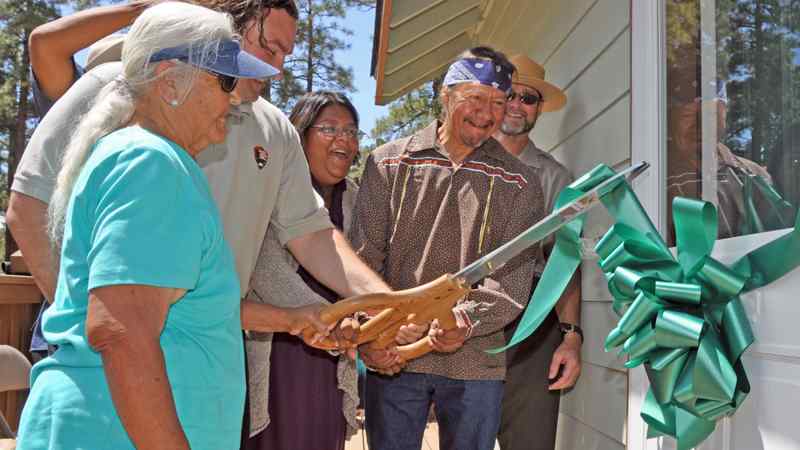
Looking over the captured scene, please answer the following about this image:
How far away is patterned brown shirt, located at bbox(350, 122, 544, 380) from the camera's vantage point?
9.21 feet

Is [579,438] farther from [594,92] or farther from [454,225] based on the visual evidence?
[594,92]

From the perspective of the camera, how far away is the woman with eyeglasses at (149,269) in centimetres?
122

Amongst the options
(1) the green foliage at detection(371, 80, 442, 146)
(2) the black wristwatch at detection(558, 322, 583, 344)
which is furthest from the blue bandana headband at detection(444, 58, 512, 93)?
(1) the green foliage at detection(371, 80, 442, 146)

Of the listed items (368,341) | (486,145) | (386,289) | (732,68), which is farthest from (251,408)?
(732,68)

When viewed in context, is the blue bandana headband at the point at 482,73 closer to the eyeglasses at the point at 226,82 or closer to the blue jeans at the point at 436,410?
the blue jeans at the point at 436,410

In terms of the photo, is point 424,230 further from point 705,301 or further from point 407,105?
point 407,105

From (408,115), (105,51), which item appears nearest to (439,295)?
(105,51)

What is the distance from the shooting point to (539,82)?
3.47m

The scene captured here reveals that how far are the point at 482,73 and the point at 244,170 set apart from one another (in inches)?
41.1

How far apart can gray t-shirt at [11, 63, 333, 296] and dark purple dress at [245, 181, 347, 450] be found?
59 centimetres

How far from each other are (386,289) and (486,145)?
0.87m

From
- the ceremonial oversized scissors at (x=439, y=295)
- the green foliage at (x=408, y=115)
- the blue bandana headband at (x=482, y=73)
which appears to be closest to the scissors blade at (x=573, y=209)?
the ceremonial oversized scissors at (x=439, y=295)

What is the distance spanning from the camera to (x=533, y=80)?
11.4 ft

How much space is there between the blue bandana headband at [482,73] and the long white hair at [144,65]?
161 cm
